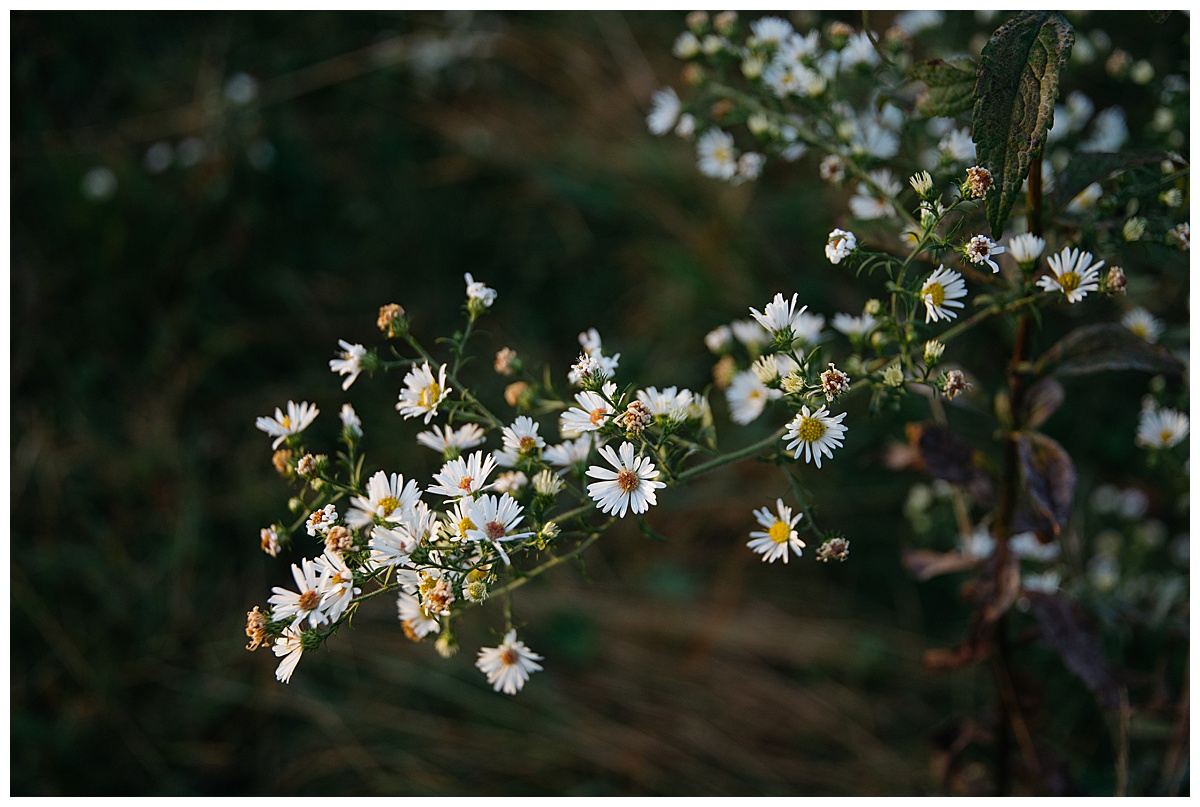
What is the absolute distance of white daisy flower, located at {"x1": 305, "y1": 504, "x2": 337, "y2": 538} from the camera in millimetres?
1275

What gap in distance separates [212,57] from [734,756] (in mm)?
3287

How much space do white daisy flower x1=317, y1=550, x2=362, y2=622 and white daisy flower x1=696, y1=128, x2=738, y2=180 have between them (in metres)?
1.17

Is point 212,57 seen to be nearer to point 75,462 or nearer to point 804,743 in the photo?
point 75,462

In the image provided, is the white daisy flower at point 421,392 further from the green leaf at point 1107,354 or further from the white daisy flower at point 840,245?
the green leaf at point 1107,354

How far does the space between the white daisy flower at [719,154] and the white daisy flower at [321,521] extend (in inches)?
43.6

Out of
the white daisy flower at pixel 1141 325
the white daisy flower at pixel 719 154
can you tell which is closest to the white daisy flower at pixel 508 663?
the white daisy flower at pixel 719 154

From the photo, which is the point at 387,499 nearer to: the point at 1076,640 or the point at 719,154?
the point at 719,154

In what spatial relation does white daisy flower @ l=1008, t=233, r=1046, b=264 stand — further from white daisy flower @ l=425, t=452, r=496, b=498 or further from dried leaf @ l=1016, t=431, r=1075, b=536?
white daisy flower @ l=425, t=452, r=496, b=498

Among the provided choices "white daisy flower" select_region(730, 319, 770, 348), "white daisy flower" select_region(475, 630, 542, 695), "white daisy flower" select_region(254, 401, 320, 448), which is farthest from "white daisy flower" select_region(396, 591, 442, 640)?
"white daisy flower" select_region(730, 319, 770, 348)

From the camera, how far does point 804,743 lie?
8.93 ft

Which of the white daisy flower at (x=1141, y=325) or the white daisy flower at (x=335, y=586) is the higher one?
the white daisy flower at (x=1141, y=325)

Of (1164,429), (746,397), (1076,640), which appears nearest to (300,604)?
(746,397)

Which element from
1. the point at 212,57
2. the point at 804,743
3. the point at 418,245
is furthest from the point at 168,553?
the point at 804,743

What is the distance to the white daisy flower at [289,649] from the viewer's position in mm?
1204
